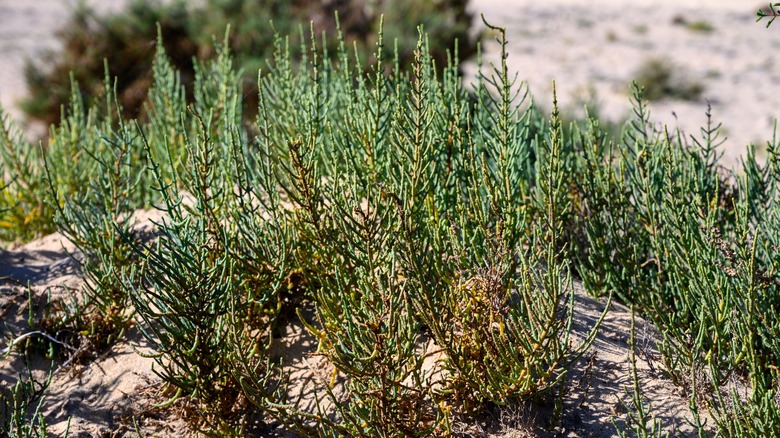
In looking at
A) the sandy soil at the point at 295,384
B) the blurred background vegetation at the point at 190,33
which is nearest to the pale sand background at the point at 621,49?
the blurred background vegetation at the point at 190,33

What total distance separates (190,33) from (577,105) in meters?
5.08

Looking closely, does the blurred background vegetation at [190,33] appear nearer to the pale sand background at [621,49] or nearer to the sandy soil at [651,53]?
the pale sand background at [621,49]

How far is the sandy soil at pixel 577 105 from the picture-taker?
2.97m

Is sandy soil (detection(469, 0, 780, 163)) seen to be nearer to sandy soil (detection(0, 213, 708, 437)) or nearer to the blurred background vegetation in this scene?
the blurred background vegetation

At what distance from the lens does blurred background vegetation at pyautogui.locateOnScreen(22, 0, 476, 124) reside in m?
9.45

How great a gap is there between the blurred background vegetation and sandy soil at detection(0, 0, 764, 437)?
135cm

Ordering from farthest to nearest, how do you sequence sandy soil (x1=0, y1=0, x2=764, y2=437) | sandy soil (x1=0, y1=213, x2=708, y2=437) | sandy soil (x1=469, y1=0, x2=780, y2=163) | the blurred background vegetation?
sandy soil (x1=469, y1=0, x2=780, y2=163), the blurred background vegetation, sandy soil (x1=0, y1=0, x2=764, y2=437), sandy soil (x1=0, y1=213, x2=708, y2=437)

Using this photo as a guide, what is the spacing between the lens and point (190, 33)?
9.80m

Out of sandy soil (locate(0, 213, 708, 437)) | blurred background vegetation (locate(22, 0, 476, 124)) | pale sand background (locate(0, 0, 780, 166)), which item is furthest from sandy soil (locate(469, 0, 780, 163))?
sandy soil (locate(0, 213, 708, 437))

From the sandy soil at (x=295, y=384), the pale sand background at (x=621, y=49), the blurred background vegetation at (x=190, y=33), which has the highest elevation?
the pale sand background at (x=621, y=49)

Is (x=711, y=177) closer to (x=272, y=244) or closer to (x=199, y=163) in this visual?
(x=272, y=244)

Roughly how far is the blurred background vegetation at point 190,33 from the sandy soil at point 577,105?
4.43 feet

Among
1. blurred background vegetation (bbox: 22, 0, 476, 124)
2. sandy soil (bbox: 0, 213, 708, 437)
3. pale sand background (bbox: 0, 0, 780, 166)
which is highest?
pale sand background (bbox: 0, 0, 780, 166)

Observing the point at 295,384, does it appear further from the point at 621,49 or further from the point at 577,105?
the point at 621,49
